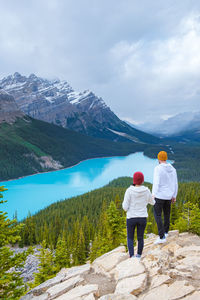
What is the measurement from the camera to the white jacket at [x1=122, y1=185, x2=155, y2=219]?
6801 mm

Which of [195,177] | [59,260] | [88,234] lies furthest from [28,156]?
[59,260]

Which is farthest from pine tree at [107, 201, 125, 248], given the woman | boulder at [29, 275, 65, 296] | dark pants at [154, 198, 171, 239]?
the woman

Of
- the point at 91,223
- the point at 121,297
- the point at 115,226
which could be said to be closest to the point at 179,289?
the point at 121,297

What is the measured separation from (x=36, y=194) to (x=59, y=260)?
96212mm

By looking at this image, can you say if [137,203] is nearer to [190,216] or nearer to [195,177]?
[190,216]

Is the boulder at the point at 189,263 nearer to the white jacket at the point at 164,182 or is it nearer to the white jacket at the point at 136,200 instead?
the white jacket at the point at 136,200

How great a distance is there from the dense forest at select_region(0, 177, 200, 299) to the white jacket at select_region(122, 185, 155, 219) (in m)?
4.97

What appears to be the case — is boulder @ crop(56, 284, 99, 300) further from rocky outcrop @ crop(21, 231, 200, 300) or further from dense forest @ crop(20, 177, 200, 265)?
dense forest @ crop(20, 177, 200, 265)

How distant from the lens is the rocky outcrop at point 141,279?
17.8 ft

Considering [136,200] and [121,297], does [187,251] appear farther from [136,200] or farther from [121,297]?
[121,297]

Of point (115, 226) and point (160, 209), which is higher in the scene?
point (160, 209)

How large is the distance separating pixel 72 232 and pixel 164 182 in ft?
141

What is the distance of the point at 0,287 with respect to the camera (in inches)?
369

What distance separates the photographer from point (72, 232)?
45875 millimetres
